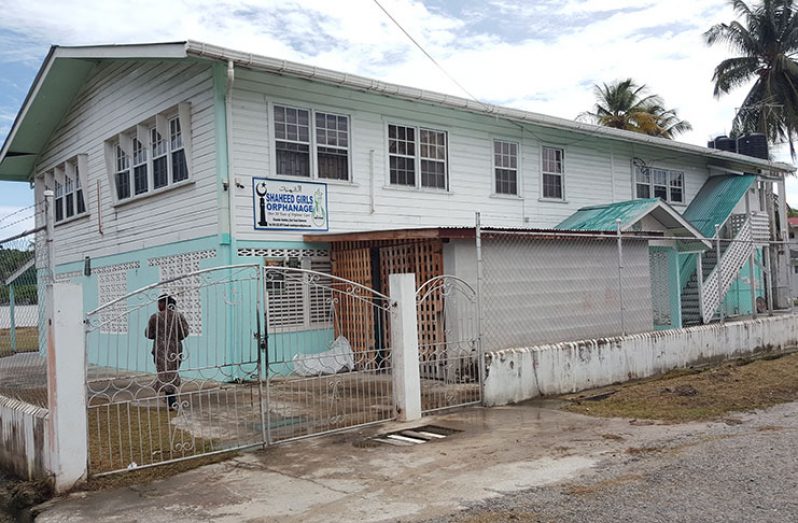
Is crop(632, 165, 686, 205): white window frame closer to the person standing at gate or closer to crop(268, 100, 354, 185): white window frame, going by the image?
crop(268, 100, 354, 185): white window frame

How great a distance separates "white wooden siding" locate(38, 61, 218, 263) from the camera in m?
12.5

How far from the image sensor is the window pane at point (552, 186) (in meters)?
17.6

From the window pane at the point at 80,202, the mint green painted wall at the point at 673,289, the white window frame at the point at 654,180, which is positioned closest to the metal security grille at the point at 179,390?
the window pane at the point at 80,202

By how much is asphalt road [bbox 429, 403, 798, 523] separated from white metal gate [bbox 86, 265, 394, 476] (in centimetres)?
276

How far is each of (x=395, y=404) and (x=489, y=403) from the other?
1.48 metres

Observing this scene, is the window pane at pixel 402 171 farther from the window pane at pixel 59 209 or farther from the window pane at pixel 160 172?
the window pane at pixel 59 209

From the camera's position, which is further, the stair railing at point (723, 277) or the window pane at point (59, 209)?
the window pane at point (59, 209)

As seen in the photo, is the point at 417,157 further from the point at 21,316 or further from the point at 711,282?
the point at 21,316

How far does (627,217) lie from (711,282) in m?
3.32

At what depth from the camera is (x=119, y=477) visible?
6.56 m

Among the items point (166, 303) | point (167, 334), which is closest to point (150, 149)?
point (166, 303)

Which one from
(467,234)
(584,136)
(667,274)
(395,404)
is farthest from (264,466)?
(584,136)

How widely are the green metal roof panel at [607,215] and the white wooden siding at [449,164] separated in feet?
1.05

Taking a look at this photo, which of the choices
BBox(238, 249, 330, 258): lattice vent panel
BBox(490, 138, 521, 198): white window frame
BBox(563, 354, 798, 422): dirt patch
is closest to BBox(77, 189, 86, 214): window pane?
BBox(238, 249, 330, 258): lattice vent panel
